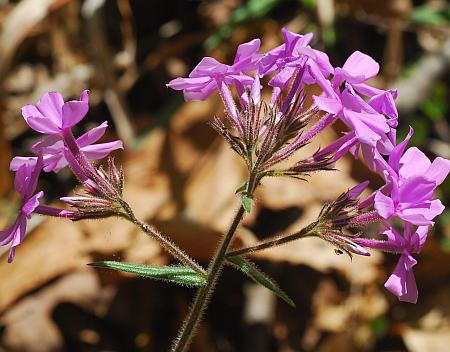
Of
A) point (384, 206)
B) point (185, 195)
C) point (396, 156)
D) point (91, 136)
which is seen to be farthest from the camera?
point (185, 195)

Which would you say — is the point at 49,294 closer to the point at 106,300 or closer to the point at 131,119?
Answer: the point at 106,300

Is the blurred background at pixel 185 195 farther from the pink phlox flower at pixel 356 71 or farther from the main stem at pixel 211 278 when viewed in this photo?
the pink phlox flower at pixel 356 71

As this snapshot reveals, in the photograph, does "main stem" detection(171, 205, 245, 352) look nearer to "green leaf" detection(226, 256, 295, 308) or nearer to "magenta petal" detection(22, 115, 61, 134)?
"green leaf" detection(226, 256, 295, 308)

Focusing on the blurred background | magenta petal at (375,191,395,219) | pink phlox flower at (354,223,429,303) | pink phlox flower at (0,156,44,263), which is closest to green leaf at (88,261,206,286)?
pink phlox flower at (0,156,44,263)

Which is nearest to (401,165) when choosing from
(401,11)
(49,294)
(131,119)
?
(49,294)

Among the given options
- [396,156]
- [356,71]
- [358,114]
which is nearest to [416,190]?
[396,156]

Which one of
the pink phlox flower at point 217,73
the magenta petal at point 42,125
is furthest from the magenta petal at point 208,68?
the magenta petal at point 42,125

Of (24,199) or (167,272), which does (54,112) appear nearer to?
(24,199)
